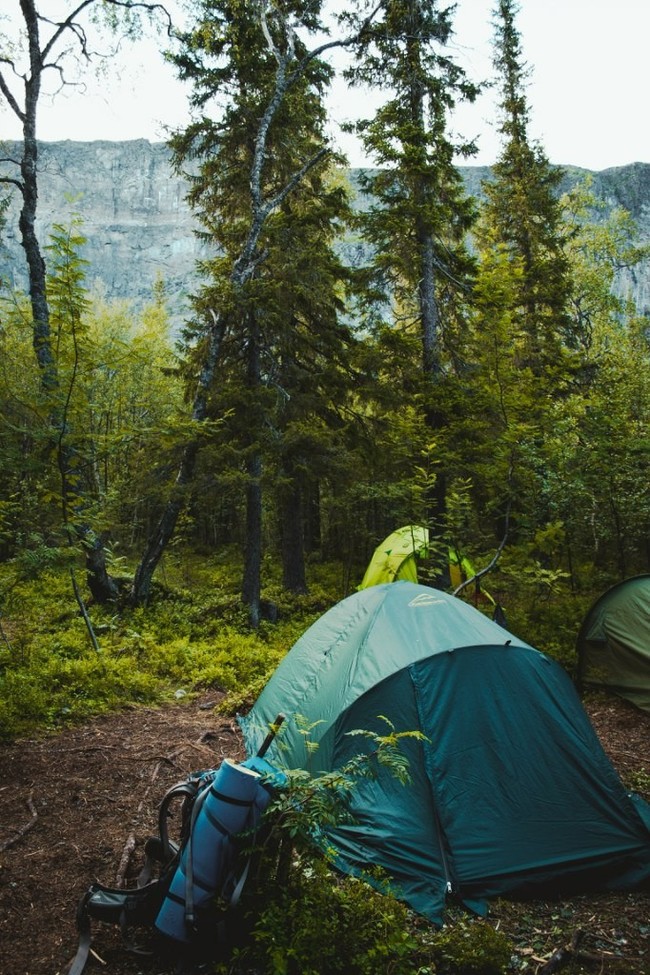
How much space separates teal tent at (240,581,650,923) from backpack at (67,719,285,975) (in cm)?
64

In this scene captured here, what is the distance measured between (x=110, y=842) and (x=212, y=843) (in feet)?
5.32

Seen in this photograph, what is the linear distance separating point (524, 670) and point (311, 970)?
2526 millimetres

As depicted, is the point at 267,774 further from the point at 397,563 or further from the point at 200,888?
the point at 397,563

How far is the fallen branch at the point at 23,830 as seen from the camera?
13.0 ft

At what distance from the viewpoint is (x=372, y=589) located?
6.03 meters

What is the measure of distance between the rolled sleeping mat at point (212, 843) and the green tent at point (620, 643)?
20.1 feet

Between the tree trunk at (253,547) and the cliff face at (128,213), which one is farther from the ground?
the cliff face at (128,213)

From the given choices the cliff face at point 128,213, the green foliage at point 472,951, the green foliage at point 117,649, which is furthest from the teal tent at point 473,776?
the cliff face at point 128,213

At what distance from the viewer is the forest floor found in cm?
313

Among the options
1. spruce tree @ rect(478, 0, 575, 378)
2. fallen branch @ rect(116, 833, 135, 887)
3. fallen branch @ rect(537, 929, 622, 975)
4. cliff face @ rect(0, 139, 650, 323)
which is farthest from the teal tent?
cliff face @ rect(0, 139, 650, 323)

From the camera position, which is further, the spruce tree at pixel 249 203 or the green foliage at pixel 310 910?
the spruce tree at pixel 249 203

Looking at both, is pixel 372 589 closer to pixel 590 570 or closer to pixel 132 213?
pixel 590 570

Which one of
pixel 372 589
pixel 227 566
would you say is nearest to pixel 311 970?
pixel 372 589

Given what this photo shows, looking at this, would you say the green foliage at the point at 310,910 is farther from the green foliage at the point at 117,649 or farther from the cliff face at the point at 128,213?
the cliff face at the point at 128,213
